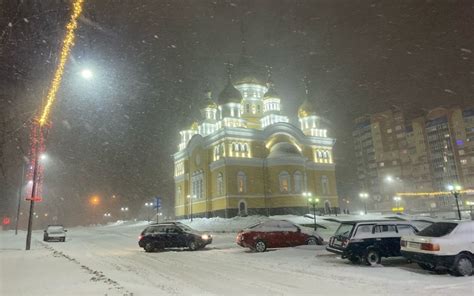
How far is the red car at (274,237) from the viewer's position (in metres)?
17.4

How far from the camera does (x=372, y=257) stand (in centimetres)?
1197

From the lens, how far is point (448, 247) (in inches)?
380

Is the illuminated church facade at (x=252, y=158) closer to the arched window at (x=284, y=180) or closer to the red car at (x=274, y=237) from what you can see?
the arched window at (x=284, y=180)

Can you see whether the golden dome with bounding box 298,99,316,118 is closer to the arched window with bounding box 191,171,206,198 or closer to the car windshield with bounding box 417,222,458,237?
the arched window with bounding box 191,171,206,198

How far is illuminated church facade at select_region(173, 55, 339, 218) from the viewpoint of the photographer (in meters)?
48.2

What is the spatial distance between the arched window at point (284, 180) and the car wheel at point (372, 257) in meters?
36.6

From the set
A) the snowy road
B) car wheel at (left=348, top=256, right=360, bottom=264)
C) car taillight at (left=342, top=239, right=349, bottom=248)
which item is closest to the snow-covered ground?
the snowy road

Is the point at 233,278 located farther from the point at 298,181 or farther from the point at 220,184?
the point at 298,181

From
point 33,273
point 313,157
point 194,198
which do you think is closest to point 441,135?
point 313,157

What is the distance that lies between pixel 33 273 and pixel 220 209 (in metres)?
37.6

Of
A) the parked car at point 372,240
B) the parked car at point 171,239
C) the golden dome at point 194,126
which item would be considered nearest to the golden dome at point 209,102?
the golden dome at point 194,126

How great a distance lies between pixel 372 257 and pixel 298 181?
37057mm

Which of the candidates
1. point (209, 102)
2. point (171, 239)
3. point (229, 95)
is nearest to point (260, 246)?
point (171, 239)

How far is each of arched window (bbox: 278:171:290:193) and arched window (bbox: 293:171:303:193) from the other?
37.2 inches
